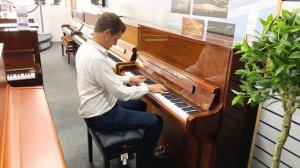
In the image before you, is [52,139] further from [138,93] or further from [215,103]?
[215,103]

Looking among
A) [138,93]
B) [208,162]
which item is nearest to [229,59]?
[138,93]

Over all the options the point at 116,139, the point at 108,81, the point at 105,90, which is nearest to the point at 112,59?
the point at 105,90

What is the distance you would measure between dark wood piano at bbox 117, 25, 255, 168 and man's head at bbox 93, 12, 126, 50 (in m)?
0.48

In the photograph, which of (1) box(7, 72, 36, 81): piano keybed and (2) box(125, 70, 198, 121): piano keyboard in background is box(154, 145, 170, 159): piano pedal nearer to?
(2) box(125, 70, 198, 121): piano keyboard in background

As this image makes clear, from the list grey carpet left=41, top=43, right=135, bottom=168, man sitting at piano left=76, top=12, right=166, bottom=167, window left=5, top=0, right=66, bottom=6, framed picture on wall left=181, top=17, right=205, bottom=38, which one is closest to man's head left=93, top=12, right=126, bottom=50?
man sitting at piano left=76, top=12, right=166, bottom=167

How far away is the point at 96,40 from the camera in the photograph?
1766mm

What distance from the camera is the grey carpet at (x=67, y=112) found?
232 cm

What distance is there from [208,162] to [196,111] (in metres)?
0.50

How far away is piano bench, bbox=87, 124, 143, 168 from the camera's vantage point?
5.55ft

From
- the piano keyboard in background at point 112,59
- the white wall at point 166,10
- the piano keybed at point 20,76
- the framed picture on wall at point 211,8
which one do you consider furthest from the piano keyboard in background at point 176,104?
the piano keybed at point 20,76

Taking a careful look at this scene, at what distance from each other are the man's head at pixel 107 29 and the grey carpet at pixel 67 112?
44.1 inches

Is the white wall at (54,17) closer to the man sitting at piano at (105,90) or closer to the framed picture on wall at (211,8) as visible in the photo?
the framed picture on wall at (211,8)

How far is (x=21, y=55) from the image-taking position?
277 cm

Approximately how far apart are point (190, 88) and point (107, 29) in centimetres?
71
